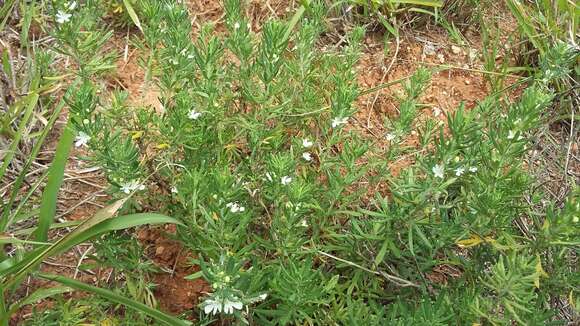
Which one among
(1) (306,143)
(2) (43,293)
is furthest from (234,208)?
(2) (43,293)

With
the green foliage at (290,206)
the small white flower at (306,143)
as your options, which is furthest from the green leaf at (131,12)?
the small white flower at (306,143)

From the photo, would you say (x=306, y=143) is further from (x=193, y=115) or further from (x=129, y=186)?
(x=129, y=186)

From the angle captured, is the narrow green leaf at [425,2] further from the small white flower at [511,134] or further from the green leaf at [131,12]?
the small white flower at [511,134]

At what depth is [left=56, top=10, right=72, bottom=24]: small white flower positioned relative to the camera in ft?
7.63

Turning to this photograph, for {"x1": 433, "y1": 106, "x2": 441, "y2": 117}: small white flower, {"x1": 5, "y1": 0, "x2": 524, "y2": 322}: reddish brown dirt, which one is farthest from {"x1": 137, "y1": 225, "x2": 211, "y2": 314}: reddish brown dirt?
{"x1": 433, "y1": 106, "x2": 441, "y2": 117}: small white flower

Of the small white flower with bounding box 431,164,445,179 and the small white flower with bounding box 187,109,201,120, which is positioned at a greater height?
the small white flower with bounding box 187,109,201,120

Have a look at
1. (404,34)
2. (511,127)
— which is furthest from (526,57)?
(511,127)

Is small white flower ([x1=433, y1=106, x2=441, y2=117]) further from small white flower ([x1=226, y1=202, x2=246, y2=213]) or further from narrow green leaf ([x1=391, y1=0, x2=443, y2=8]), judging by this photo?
small white flower ([x1=226, y1=202, x2=246, y2=213])

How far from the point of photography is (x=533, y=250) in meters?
2.31

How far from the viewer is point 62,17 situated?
2330 millimetres

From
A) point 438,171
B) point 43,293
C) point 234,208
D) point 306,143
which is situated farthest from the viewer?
point 306,143

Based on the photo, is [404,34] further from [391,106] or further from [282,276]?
[282,276]

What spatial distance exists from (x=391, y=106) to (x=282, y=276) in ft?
4.92

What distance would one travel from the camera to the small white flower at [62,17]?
2.32m
